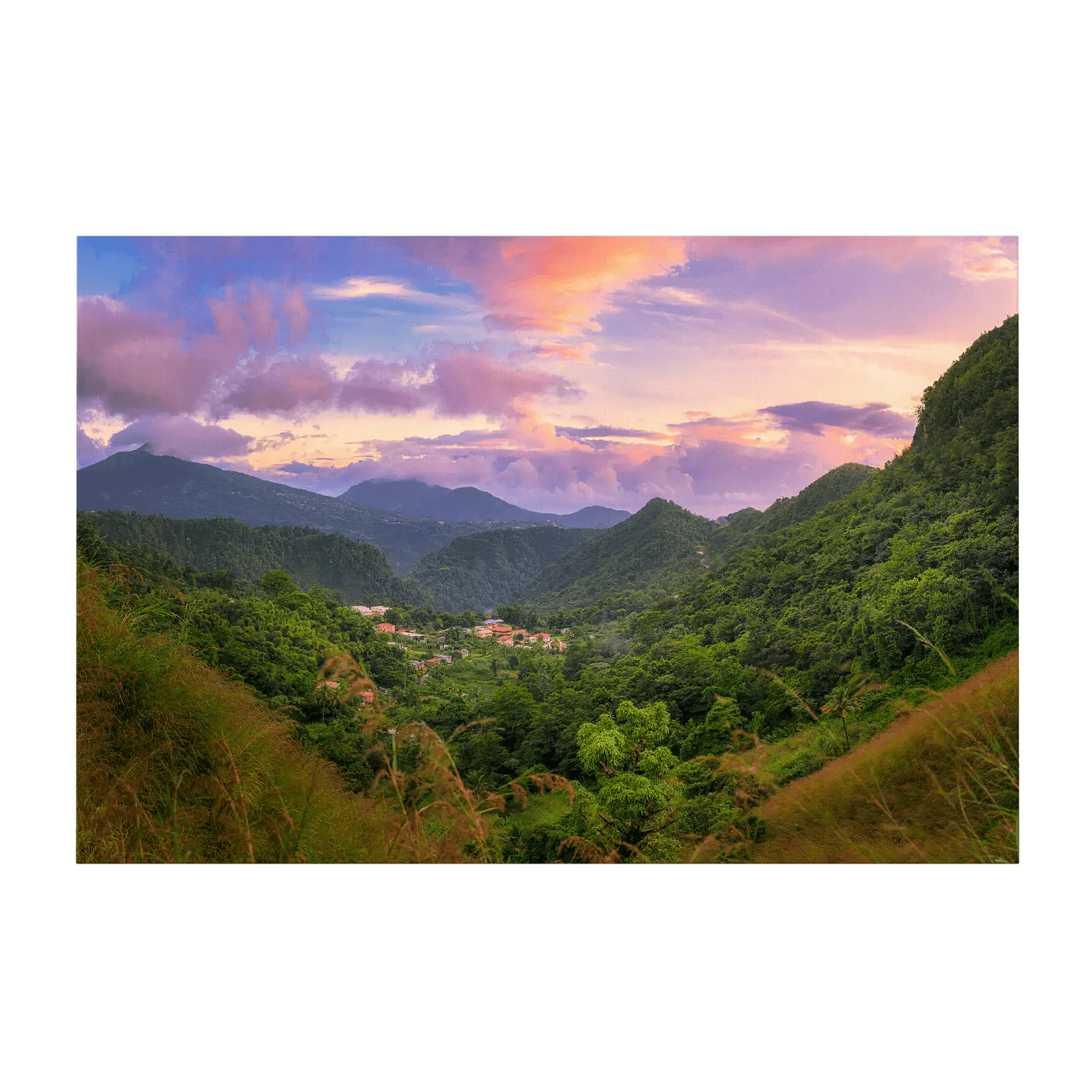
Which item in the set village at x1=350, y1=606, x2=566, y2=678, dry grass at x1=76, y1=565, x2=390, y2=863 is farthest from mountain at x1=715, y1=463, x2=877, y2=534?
dry grass at x1=76, y1=565, x2=390, y2=863

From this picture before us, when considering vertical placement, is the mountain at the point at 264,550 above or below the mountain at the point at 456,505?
below

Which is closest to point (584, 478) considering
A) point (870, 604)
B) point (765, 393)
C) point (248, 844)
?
point (765, 393)

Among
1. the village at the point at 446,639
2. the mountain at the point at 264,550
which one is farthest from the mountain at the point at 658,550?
the mountain at the point at 264,550

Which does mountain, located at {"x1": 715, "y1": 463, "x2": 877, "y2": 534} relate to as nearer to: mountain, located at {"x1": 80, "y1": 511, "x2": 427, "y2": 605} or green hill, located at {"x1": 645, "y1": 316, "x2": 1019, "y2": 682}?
green hill, located at {"x1": 645, "y1": 316, "x2": 1019, "y2": 682}

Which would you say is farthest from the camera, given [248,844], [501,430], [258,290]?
[501,430]

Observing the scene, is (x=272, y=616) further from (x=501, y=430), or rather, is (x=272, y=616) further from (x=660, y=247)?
(x=660, y=247)

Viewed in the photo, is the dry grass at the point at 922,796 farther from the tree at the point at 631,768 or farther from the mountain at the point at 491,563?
the mountain at the point at 491,563
